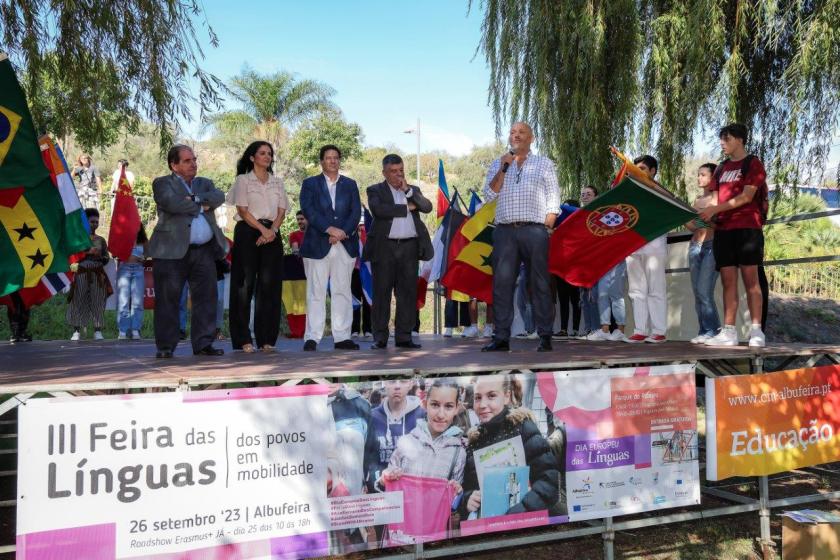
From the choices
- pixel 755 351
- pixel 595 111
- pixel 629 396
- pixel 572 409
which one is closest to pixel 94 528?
pixel 572 409

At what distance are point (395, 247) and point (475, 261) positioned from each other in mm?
1666

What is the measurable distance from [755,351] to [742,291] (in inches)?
94.5

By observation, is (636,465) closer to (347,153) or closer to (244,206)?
(244,206)

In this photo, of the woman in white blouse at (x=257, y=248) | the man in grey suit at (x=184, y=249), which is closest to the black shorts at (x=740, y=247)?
the woman in white blouse at (x=257, y=248)

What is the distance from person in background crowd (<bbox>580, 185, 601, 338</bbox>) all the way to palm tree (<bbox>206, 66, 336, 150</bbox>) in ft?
114

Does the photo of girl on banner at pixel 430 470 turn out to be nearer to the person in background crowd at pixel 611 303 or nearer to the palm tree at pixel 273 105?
the person in background crowd at pixel 611 303

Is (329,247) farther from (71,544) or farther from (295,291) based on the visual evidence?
(295,291)

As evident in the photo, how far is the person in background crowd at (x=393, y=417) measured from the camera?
202 inches

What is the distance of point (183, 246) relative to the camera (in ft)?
22.2

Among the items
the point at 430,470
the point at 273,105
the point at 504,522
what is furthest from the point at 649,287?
the point at 273,105

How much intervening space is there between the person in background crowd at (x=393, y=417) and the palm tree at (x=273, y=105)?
38.8 meters

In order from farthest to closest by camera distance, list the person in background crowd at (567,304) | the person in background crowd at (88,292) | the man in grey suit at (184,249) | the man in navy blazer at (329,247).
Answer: the person in background crowd at (88,292) → the person in background crowd at (567,304) → the man in navy blazer at (329,247) → the man in grey suit at (184,249)

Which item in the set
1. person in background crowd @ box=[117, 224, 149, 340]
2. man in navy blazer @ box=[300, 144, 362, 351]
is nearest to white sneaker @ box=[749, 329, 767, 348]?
man in navy blazer @ box=[300, 144, 362, 351]

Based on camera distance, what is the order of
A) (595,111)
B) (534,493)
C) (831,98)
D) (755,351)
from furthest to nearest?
(595,111) < (831,98) < (755,351) < (534,493)
